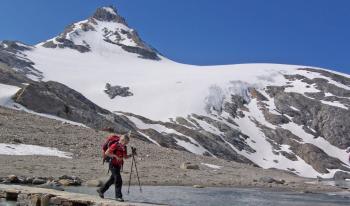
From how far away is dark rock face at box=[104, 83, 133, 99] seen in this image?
175m

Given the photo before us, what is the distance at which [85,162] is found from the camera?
43.2m

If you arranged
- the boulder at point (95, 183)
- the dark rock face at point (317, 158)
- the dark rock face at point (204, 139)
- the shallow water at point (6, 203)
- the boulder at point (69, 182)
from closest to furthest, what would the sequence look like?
the shallow water at point (6, 203), the boulder at point (69, 182), the boulder at point (95, 183), the dark rock face at point (204, 139), the dark rock face at point (317, 158)

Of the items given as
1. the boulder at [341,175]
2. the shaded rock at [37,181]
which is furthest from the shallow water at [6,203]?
the boulder at [341,175]

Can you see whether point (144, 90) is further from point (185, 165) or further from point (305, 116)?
point (185, 165)

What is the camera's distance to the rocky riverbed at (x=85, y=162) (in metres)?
36.2

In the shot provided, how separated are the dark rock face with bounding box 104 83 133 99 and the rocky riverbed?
367 ft

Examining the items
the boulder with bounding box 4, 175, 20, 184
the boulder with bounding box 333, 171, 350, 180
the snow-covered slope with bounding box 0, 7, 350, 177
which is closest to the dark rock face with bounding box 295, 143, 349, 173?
the snow-covered slope with bounding box 0, 7, 350, 177

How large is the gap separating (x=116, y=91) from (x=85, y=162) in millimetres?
135950

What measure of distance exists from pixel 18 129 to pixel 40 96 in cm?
2165

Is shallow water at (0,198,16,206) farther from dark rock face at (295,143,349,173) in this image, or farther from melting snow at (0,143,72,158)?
dark rock face at (295,143,349,173)

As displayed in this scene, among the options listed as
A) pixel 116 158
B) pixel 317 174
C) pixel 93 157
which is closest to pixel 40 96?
pixel 93 157

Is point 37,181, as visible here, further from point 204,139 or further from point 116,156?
point 204,139

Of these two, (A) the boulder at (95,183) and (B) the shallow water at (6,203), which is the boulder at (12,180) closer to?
(A) the boulder at (95,183)

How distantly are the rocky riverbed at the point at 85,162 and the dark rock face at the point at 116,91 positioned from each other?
11189cm
